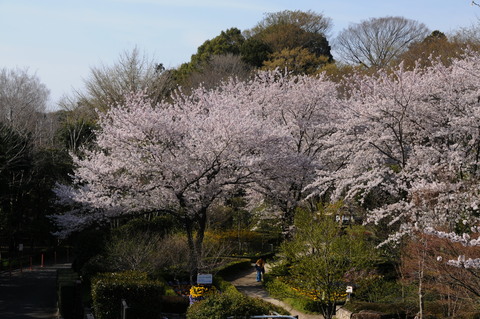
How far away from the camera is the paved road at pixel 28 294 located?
18.9 meters

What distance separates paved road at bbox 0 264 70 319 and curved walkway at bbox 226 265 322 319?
25.2ft

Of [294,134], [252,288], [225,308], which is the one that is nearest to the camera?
[225,308]

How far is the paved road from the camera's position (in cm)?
1888

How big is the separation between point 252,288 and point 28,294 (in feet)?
30.1

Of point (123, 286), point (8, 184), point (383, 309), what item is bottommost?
point (383, 309)

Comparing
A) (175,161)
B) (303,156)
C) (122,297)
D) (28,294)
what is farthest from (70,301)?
(303,156)

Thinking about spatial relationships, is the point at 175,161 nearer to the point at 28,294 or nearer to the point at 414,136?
the point at 28,294

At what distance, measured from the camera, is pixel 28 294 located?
22656 mm

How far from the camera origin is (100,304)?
564 inches

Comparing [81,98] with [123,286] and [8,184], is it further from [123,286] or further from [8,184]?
[123,286]

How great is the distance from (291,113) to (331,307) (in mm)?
13781

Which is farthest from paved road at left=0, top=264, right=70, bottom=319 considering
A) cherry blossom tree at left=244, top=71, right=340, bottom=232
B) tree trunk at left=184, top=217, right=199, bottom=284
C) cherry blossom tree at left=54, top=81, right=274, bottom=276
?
cherry blossom tree at left=244, top=71, right=340, bottom=232

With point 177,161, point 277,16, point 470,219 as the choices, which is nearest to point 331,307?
point 470,219

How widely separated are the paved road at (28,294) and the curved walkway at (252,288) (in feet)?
25.2
